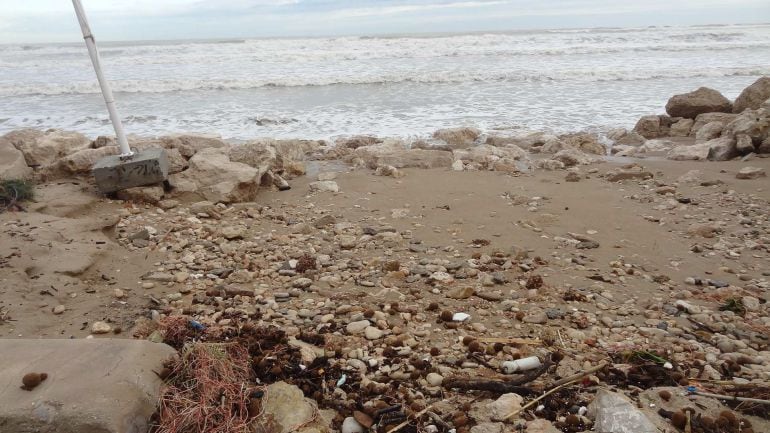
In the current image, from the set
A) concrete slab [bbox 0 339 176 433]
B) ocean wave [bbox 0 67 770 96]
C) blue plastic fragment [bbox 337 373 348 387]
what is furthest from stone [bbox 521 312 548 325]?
ocean wave [bbox 0 67 770 96]

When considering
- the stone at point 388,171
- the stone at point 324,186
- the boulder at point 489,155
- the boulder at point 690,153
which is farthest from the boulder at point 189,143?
the boulder at point 690,153

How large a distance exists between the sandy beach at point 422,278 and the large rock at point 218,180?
0.09 ft

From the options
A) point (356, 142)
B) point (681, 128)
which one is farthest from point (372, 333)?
point (681, 128)

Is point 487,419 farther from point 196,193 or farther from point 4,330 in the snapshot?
point 196,193

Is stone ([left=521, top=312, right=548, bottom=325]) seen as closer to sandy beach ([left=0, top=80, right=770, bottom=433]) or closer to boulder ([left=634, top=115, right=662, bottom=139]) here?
sandy beach ([left=0, top=80, right=770, bottom=433])

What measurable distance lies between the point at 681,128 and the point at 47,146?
11582 millimetres

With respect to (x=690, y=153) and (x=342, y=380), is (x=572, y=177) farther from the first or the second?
(x=342, y=380)

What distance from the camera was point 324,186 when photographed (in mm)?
6465

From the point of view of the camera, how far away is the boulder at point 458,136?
30.7 ft

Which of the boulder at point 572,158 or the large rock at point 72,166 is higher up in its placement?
the large rock at point 72,166

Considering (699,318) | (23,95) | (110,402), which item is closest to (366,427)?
A: (110,402)

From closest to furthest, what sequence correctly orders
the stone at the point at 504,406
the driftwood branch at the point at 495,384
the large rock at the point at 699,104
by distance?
the stone at the point at 504,406 < the driftwood branch at the point at 495,384 < the large rock at the point at 699,104

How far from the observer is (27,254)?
401 centimetres

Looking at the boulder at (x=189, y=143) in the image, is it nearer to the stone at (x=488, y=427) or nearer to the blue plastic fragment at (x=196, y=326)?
the blue plastic fragment at (x=196, y=326)
